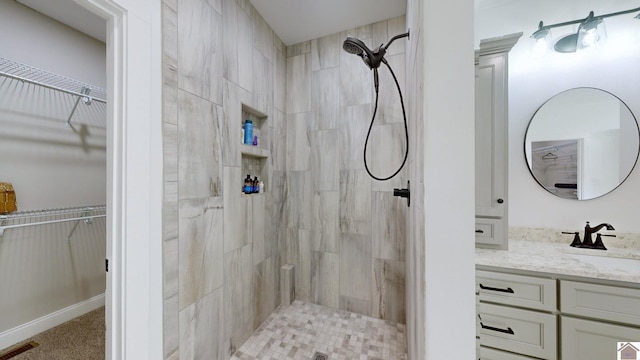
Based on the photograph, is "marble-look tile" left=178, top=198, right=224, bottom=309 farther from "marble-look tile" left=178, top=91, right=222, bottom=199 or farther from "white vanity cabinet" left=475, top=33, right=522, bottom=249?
"white vanity cabinet" left=475, top=33, right=522, bottom=249

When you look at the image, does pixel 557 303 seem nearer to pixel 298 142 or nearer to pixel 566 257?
pixel 566 257

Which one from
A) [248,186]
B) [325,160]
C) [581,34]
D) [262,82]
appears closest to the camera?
[581,34]

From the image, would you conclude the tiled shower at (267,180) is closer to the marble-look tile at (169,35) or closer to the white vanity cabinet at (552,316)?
the marble-look tile at (169,35)

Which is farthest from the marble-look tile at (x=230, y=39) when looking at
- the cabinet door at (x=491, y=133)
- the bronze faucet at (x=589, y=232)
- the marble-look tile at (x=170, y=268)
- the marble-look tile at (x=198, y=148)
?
the bronze faucet at (x=589, y=232)

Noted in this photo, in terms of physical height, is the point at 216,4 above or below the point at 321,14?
below

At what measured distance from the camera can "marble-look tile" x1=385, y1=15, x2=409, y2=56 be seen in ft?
6.30

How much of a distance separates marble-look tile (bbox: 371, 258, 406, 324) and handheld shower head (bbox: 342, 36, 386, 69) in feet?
5.43

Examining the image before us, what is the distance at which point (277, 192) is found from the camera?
215 cm

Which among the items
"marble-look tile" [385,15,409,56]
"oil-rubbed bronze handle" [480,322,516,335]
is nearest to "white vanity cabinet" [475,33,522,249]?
Answer: "oil-rubbed bronze handle" [480,322,516,335]

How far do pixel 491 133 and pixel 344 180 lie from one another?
117 cm

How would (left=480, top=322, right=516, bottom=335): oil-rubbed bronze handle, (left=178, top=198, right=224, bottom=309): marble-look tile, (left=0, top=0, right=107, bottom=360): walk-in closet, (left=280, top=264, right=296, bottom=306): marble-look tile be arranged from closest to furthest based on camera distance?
(left=178, top=198, right=224, bottom=309): marble-look tile
(left=480, top=322, right=516, bottom=335): oil-rubbed bronze handle
(left=0, top=0, right=107, bottom=360): walk-in closet
(left=280, top=264, right=296, bottom=306): marble-look tile

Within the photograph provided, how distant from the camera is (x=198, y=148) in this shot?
1.28 meters

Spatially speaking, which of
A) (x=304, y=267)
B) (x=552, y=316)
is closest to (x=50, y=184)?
(x=304, y=267)

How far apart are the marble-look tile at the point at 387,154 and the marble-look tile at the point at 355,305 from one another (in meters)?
1.07
